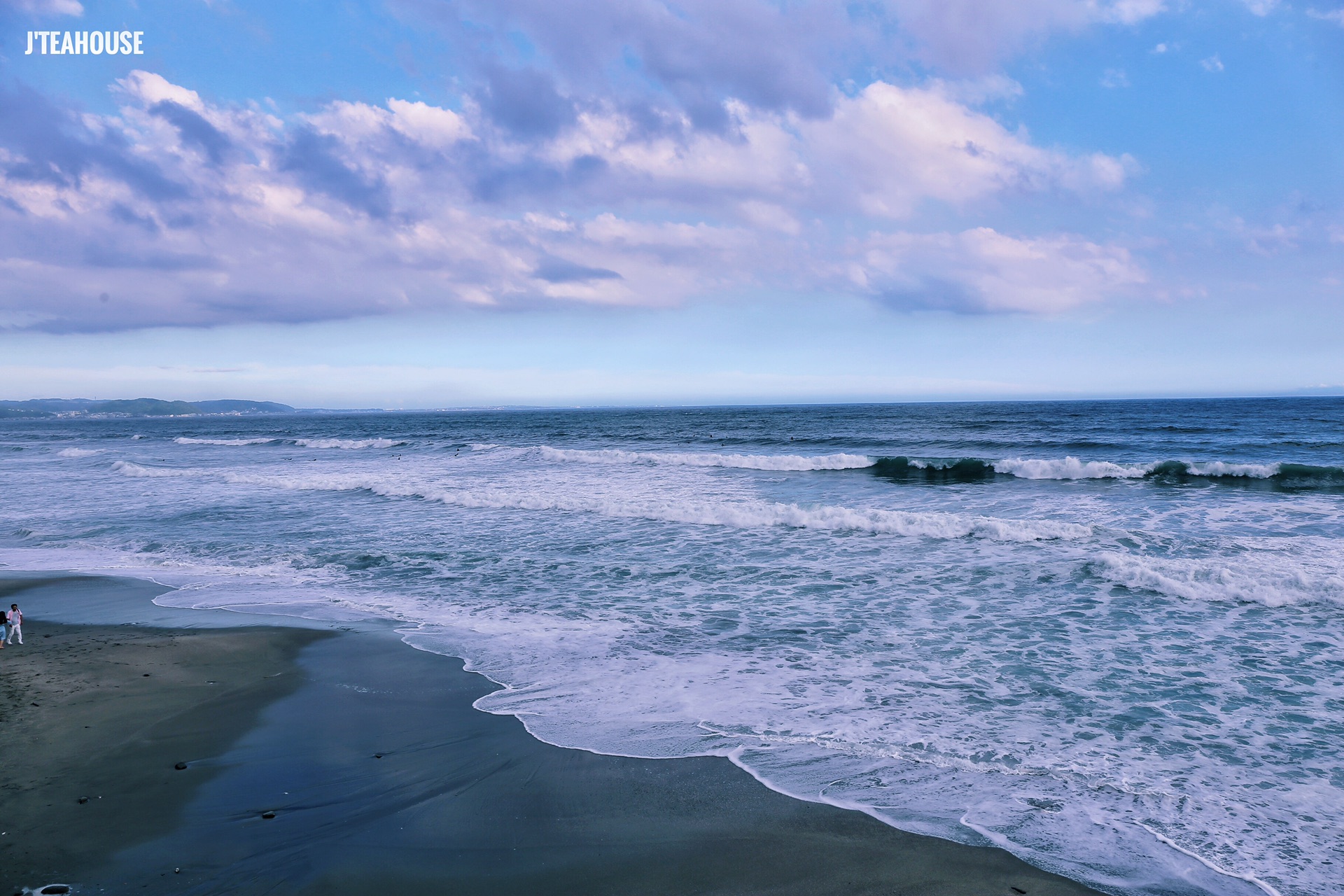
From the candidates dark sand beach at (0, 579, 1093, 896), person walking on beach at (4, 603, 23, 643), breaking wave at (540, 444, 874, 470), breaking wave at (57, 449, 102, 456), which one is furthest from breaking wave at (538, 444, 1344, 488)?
breaking wave at (57, 449, 102, 456)

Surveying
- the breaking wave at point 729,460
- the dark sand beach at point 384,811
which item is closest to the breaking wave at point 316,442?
the breaking wave at point 729,460

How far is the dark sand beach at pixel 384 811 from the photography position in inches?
154

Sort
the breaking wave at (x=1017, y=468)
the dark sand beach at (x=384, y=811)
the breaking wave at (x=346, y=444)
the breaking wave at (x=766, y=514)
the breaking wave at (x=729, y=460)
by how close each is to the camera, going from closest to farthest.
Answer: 1. the dark sand beach at (x=384, y=811)
2. the breaking wave at (x=766, y=514)
3. the breaking wave at (x=1017, y=468)
4. the breaking wave at (x=729, y=460)
5. the breaking wave at (x=346, y=444)

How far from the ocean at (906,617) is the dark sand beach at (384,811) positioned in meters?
0.37

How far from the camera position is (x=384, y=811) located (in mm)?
4598

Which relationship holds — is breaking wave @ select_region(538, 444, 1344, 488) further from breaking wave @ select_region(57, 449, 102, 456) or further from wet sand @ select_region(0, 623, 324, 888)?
breaking wave @ select_region(57, 449, 102, 456)

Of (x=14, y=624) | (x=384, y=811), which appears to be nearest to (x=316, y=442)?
(x=14, y=624)

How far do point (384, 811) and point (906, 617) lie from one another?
6.67 metres

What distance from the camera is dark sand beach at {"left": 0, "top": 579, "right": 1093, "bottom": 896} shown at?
3922mm

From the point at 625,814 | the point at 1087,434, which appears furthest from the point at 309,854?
the point at 1087,434

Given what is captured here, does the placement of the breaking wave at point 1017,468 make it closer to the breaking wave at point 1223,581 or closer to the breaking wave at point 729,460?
the breaking wave at point 729,460

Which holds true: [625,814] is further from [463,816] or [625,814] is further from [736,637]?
[736,637]

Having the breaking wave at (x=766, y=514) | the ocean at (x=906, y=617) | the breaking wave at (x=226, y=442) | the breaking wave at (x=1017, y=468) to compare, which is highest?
the breaking wave at (x=226, y=442)

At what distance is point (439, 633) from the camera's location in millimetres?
8641
